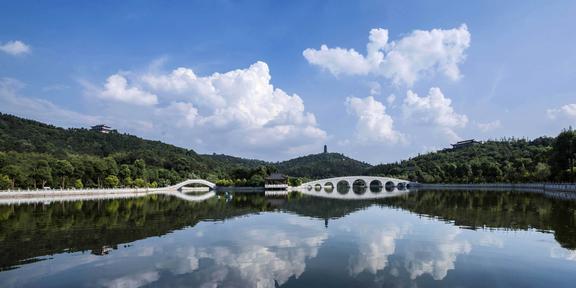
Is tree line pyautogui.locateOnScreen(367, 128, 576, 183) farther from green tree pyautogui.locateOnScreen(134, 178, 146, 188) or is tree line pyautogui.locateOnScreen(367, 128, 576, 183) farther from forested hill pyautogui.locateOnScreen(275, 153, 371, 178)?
green tree pyautogui.locateOnScreen(134, 178, 146, 188)

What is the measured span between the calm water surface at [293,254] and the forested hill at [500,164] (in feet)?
135

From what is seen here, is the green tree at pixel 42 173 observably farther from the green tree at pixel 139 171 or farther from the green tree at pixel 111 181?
the green tree at pixel 139 171

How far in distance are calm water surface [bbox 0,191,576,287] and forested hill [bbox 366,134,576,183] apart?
41184 millimetres

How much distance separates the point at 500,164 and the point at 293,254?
84893mm

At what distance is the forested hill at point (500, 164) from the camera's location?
2200 inches

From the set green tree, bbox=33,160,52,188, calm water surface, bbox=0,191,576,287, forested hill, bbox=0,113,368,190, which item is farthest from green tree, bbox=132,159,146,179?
calm water surface, bbox=0,191,576,287

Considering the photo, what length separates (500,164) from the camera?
85000 mm

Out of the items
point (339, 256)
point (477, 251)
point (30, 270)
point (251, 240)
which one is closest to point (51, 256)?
point (30, 270)

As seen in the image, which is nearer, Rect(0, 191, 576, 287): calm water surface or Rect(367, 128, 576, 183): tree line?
Rect(0, 191, 576, 287): calm water surface

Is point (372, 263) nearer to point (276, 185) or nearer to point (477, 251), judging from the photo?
point (477, 251)

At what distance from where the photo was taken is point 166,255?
13.2 m

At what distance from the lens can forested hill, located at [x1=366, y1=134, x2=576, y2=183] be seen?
55.9 m

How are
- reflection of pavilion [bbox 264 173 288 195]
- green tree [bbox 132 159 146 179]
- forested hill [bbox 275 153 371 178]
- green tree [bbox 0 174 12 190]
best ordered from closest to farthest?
green tree [bbox 0 174 12 190]
green tree [bbox 132 159 146 179]
reflection of pavilion [bbox 264 173 288 195]
forested hill [bbox 275 153 371 178]

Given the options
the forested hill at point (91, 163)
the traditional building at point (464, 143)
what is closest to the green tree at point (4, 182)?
the forested hill at point (91, 163)
